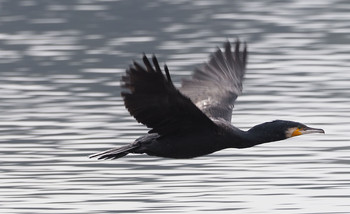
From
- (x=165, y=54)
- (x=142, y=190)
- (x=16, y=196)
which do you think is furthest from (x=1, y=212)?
(x=165, y=54)

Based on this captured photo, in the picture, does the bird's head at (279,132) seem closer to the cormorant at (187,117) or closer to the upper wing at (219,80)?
the cormorant at (187,117)

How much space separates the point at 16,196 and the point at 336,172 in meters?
2.83

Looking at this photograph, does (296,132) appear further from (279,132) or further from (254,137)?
(254,137)

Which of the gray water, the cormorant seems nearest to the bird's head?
the cormorant

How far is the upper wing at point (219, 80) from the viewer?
1228 centimetres

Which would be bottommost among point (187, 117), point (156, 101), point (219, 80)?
point (219, 80)

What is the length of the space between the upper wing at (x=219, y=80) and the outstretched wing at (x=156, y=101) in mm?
1614

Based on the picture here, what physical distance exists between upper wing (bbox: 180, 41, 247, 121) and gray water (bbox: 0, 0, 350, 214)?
0.67 metres

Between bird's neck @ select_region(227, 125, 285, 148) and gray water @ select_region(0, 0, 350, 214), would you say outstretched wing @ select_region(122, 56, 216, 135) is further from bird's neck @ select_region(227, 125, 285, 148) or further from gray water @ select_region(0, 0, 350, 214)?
gray water @ select_region(0, 0, 350, 214)

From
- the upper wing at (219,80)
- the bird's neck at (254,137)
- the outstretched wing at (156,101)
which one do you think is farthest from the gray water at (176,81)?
the outstretched wing at (156,101)

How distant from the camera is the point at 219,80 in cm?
1257

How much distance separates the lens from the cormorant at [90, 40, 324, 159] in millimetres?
10023

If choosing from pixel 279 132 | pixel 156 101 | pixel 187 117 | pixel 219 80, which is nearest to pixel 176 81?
pixel 219 80

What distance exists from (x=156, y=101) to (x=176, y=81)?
738 centimetres
